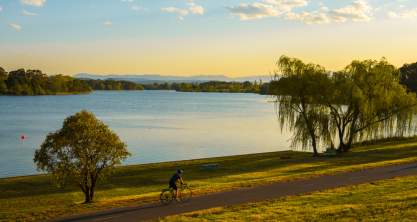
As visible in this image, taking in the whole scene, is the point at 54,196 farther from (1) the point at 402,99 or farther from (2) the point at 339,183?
(1) the point at 402,99

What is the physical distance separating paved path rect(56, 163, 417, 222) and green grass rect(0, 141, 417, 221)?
1.56 meters

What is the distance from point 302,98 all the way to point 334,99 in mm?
3507

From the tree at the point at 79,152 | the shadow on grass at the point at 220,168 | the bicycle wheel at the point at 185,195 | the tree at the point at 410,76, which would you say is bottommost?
the shadow on grass at the point at 220,168

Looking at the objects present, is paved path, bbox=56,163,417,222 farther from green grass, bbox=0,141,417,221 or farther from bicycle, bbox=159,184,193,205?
green grass, bbox=0,141,417,221

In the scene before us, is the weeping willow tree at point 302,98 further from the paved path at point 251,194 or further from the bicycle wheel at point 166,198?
the bicycle wheel at point 166,198

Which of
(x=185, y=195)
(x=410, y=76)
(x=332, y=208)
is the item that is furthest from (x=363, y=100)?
(x=410, y=76)

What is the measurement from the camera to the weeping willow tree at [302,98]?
2279 inches

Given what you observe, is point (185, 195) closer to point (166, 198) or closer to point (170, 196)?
point (170, 196)

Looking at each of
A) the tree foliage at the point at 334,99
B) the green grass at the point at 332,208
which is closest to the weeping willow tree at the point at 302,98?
the tree foliage at the point at 334,99

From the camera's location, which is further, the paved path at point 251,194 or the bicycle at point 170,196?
the bicycle at point 170,196

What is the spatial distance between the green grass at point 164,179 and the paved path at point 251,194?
1560 millimetres

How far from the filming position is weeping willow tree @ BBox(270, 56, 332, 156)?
57875 millimetres

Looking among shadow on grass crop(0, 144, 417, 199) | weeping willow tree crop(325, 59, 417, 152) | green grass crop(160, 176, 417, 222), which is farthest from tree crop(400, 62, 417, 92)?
green grass crop(160, 176, 417, 222)

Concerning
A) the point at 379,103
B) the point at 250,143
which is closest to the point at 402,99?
the point at 379,103
